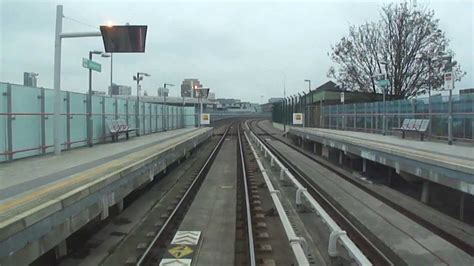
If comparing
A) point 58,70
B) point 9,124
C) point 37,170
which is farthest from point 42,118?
point 37,170

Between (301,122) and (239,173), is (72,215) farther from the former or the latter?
(301,122)

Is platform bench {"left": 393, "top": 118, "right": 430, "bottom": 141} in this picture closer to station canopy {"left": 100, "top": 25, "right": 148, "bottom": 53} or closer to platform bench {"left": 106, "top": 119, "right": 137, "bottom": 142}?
station canopy {"left": 100, "top": 25, "right": 148, "bottom": 53}

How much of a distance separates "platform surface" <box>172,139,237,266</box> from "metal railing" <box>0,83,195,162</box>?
17.1 ft

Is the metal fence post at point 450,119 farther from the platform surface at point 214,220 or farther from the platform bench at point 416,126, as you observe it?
the platform surface at point 214,220

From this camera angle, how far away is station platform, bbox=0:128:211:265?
5848 mm

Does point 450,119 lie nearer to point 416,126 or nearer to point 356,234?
point 416,126

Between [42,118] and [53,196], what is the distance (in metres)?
8.46

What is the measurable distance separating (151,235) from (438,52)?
141 ft

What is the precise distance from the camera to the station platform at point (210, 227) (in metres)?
8.53

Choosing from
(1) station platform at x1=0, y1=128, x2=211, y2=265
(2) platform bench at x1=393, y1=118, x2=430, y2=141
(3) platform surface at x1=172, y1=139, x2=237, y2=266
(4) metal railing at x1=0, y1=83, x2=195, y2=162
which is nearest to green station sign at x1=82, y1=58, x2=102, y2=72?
(4) metal railing at x1=0, y1=83, x2=195, y2=162

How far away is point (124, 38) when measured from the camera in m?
15.6

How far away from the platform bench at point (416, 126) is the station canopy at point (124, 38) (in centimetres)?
1366

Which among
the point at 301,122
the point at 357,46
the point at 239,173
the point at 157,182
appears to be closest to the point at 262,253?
the point at 157,182

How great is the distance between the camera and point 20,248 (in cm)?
572
